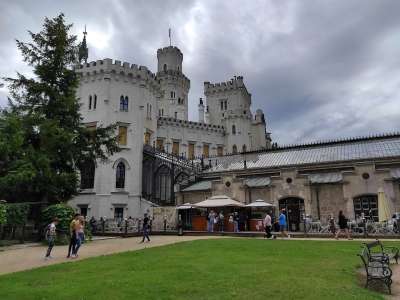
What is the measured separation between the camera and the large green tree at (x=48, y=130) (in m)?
21.6

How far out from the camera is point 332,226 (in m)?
22.4

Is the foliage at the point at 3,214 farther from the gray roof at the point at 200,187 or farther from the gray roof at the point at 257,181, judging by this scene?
the gray roof at the point at 257,181

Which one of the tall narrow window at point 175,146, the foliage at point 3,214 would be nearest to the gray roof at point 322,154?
the tall narrow window at point 175,146

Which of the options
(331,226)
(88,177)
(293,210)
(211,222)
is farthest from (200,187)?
(331,226)

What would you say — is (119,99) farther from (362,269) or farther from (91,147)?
(362,269)

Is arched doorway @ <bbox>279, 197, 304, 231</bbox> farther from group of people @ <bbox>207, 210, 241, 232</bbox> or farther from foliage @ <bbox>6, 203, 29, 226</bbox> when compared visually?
foliage @ <bbox>6, 203, 29, 226</bbox>

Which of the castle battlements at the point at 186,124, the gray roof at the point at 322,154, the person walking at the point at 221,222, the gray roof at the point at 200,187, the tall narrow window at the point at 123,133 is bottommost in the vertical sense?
the person walking at the point at 221,222

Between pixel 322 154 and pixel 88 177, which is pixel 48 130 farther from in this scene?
pixel 322 154

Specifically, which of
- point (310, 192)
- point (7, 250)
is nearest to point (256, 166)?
point (310, 192)

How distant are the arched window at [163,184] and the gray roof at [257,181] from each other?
34.1 ft

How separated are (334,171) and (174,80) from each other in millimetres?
47763

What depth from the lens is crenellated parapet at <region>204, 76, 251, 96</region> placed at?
7138cm

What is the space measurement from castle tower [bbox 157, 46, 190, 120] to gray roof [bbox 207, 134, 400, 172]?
3430cm

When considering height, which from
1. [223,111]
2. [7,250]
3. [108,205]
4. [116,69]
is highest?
[223,111]
